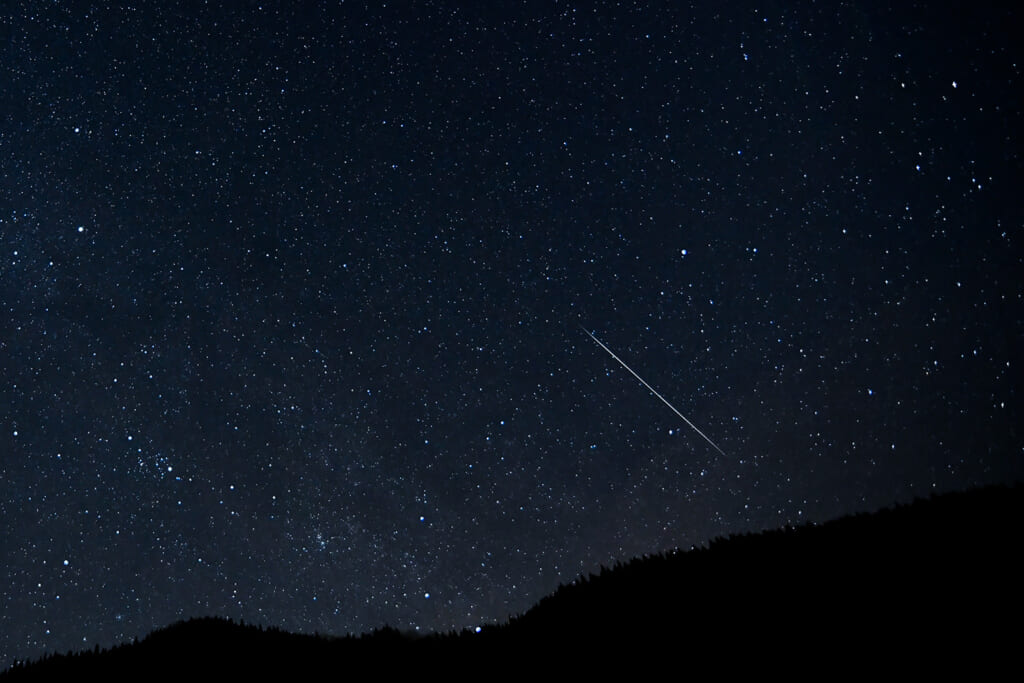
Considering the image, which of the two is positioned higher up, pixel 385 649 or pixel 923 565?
pixel 923 565

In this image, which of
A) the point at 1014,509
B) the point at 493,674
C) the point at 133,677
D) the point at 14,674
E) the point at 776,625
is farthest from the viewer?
the point at 14,674

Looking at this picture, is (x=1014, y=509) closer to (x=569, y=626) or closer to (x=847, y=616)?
(x=847, y=616)

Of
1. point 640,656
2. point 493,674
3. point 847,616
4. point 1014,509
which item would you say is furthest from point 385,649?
point 1014,509

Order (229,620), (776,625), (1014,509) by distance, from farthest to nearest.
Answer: (229,620) < (1014,509) < (776,625)

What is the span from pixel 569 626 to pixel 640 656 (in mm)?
1432

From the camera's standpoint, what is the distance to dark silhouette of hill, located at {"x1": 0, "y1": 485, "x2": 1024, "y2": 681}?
18.8ft

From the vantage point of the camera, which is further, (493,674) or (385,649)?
(385,649)

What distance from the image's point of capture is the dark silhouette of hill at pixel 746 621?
5.73 metres

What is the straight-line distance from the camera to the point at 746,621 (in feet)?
21.7

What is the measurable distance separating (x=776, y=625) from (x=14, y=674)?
1050 cm

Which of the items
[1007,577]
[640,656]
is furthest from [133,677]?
[1007,577]

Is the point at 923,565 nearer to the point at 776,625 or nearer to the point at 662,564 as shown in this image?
the point at 776,625

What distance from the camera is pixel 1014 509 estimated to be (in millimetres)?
7137

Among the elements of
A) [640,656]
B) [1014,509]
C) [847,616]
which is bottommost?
[640,656]
